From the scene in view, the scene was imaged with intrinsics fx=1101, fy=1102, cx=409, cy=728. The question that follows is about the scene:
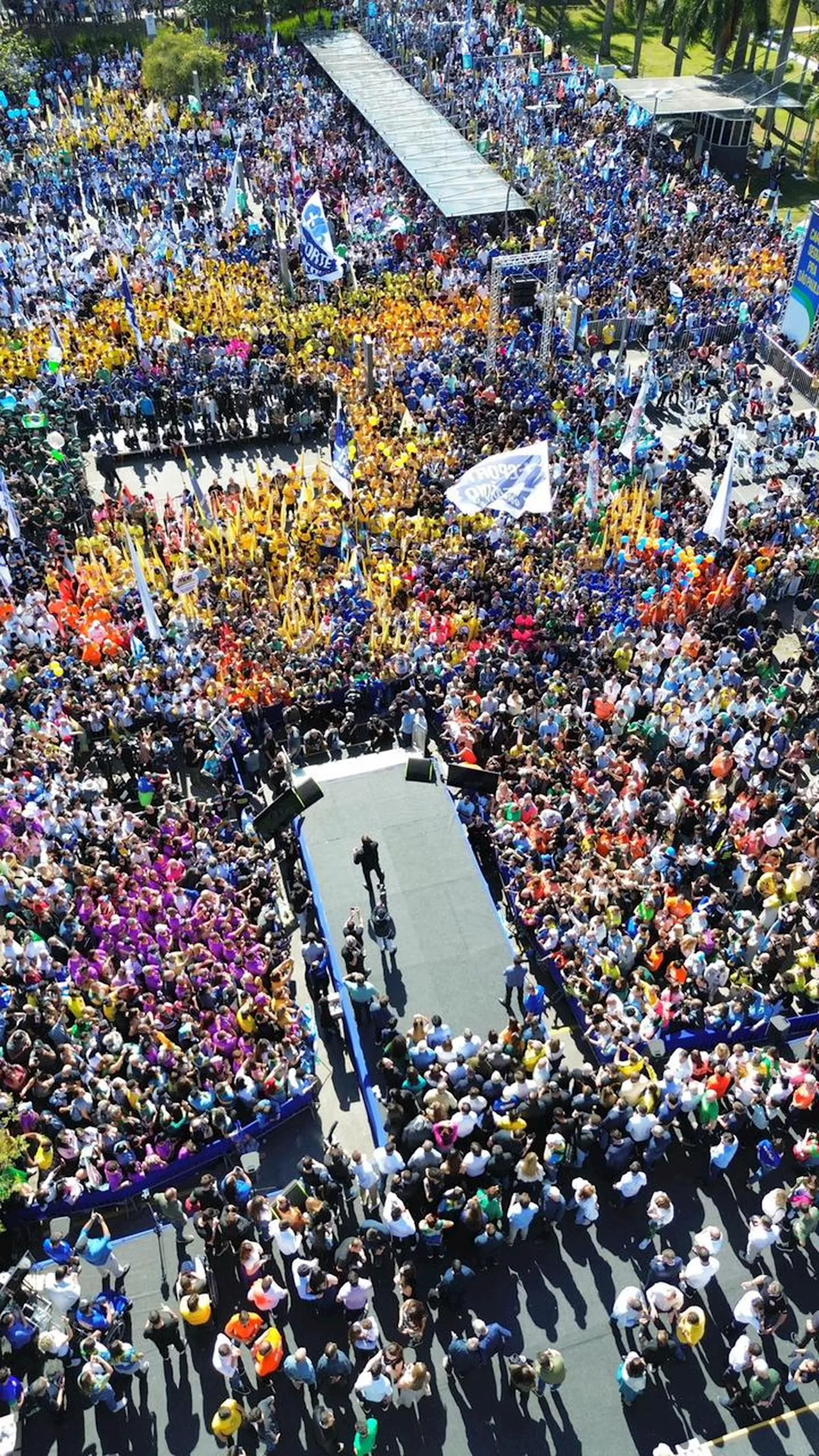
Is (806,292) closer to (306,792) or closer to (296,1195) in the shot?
(306,792)

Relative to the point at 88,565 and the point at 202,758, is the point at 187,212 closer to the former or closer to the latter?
the point at 88,565

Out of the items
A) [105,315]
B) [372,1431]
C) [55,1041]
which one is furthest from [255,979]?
[105,315]

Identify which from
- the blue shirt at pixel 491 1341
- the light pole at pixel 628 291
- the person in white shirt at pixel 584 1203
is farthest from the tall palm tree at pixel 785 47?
the blue shirt at pixel 491 1341

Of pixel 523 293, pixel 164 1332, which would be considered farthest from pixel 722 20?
pixel 164 1332

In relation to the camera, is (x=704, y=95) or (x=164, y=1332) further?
(x=704, y=95)

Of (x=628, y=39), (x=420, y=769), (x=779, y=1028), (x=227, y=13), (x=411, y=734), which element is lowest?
(x=779, y=1028)

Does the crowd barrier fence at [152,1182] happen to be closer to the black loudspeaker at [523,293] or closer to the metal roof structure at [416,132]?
the black loudspeaker at [523,293]
